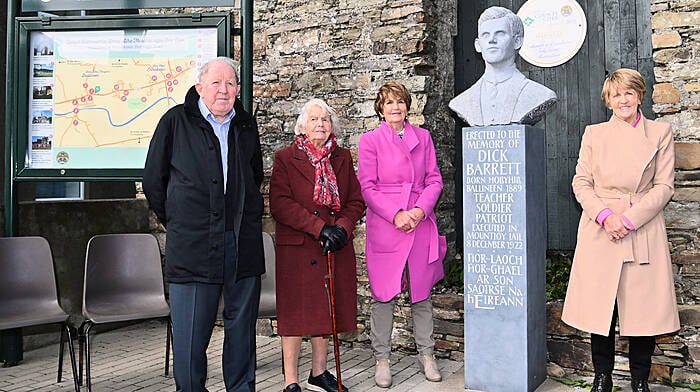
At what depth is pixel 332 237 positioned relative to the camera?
364 centimetres

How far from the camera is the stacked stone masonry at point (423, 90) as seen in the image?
4117 mm

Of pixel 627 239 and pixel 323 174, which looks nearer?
pixel 627 239

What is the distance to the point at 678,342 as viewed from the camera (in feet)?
13.1

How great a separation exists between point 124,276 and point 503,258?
7.76 ft

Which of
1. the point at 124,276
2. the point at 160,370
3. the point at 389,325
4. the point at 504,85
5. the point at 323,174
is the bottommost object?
the point at 160,370

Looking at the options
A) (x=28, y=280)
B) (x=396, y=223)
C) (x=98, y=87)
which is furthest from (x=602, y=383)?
(x=98, y=87)

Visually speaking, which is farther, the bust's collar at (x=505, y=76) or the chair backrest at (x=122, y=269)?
the chair backrest at (x=122, y=269)

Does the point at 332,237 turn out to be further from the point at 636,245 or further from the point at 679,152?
the point at 679,152

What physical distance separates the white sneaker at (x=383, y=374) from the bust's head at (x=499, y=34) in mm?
1868

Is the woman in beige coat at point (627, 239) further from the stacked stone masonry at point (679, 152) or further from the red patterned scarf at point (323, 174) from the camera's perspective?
the red patterned scarf at point (323, 174)

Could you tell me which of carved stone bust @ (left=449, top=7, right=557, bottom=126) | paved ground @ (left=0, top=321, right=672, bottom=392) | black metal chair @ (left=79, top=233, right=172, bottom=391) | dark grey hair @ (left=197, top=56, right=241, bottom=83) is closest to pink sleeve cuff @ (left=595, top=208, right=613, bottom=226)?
carved stone bust @ (left=449, top=7, right=557, bottom=126)

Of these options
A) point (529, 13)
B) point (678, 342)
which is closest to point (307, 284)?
point (678, 342)

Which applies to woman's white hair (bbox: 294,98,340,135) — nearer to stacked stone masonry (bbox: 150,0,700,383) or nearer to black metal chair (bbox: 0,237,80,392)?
stacked stone masonry (bbox: 150,0,700,383)

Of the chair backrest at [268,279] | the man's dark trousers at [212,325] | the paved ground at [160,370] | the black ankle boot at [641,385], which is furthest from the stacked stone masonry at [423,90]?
the man's dark trousers at [212,325]
